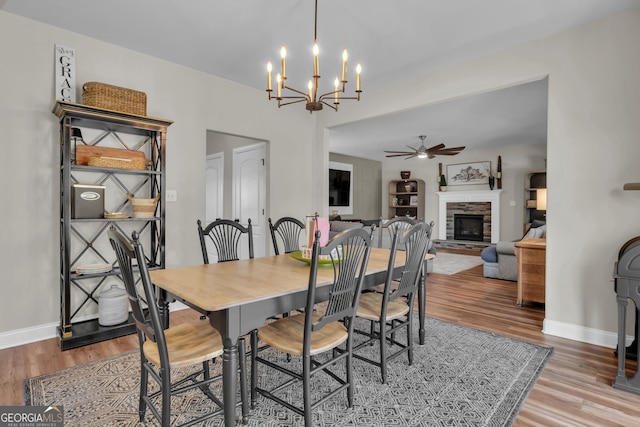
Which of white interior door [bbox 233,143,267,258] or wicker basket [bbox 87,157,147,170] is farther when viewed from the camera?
white interior door [bbox 233,143,267,258]

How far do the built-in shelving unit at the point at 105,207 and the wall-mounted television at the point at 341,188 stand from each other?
5.58m

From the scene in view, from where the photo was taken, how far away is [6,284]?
268 cm

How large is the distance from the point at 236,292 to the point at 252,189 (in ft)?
11.7

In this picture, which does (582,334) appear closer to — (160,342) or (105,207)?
(160,342)

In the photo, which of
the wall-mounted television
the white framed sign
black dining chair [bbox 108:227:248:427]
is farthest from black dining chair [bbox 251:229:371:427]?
the wall-mounted television

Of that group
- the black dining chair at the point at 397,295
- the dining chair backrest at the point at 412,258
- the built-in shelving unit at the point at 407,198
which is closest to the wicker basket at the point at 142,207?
the black dining chair at the point at 397,295

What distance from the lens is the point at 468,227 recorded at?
8758 millimetres

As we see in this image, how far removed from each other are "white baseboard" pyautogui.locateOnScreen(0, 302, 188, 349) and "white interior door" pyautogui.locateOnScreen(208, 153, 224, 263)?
2.96 m

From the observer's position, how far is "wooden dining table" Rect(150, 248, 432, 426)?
4.76 feet

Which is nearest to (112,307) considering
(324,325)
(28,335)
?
(28,335)

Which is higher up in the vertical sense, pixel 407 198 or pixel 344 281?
pixel 407 198

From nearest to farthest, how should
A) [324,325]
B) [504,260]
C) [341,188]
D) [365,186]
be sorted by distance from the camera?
1. [324,325]
2. [504,260]
3. [341,188]
4. [365,186]

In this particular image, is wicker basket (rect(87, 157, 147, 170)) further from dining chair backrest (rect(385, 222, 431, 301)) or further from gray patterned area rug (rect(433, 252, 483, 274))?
gray patterned area rug (rect(433, 252, 483, 274))

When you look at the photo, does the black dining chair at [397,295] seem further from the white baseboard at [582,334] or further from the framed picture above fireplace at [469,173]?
the framed picture above fireplace at [469,173]
